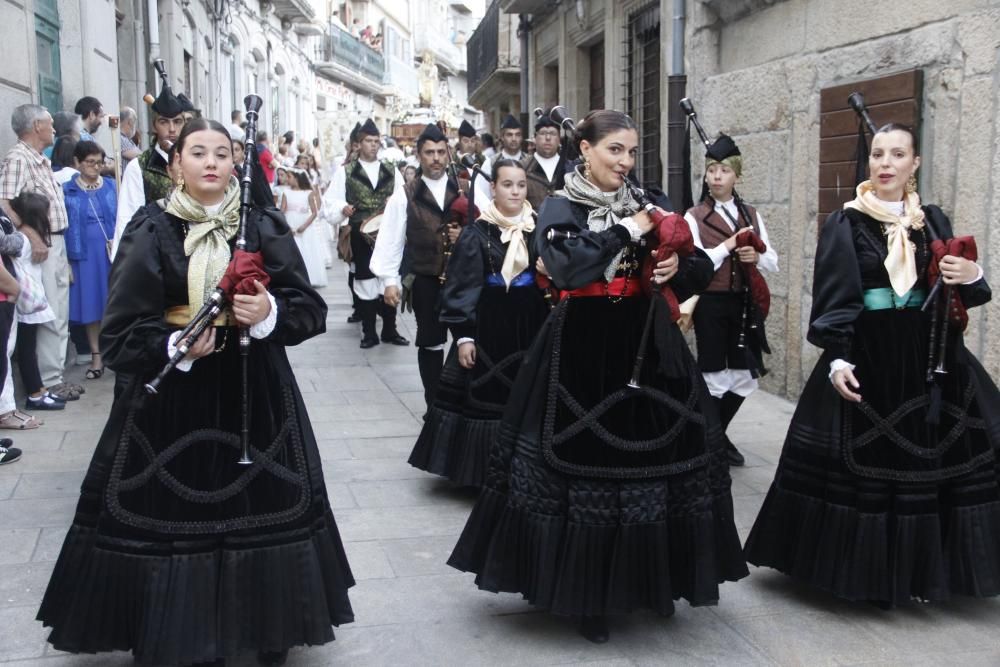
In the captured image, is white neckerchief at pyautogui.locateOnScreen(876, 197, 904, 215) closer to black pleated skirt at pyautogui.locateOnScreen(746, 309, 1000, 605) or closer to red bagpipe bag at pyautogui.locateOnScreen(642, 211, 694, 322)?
black pleated skirt at pyautogui.locateOnScreen(746, 309, 1000, 605)

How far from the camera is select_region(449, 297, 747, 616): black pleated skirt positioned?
366 cm

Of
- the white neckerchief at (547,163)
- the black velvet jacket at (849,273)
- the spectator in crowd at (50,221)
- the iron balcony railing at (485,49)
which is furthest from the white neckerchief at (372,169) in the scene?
the iron balcony railing at (485,49)

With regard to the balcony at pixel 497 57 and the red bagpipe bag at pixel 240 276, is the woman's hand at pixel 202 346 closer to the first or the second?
the red bagpipe bag at pixel 240 276

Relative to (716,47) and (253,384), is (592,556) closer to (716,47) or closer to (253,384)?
(253,384)

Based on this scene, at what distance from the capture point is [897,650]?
3793mm

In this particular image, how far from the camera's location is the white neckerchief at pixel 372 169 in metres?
10.6

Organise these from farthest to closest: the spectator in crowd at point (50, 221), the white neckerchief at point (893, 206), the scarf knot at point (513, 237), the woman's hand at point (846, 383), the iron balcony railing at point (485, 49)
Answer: the iron balcony railing at point (485, 49)
the spectator in crowd at point (50, 221)
the scarf knot at point (513, 237)
the white neckerchief at point (893, 206)
the woman's hand at point (846, 383)

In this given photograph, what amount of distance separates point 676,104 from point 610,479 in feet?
18.4

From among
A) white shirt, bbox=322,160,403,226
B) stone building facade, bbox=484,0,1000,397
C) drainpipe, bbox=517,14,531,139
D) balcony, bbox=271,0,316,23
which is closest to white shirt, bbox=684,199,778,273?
stone building facade, bbox=484,0,1000,397

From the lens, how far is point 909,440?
4.02 meters

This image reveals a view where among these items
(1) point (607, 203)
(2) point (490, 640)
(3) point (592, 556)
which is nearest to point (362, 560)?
(2) point (490, 640)

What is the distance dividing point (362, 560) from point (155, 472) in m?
1.55

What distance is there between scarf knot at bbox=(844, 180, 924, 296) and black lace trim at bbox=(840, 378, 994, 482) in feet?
1.44

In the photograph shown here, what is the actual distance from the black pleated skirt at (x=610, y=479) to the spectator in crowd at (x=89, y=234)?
5.48 metres
